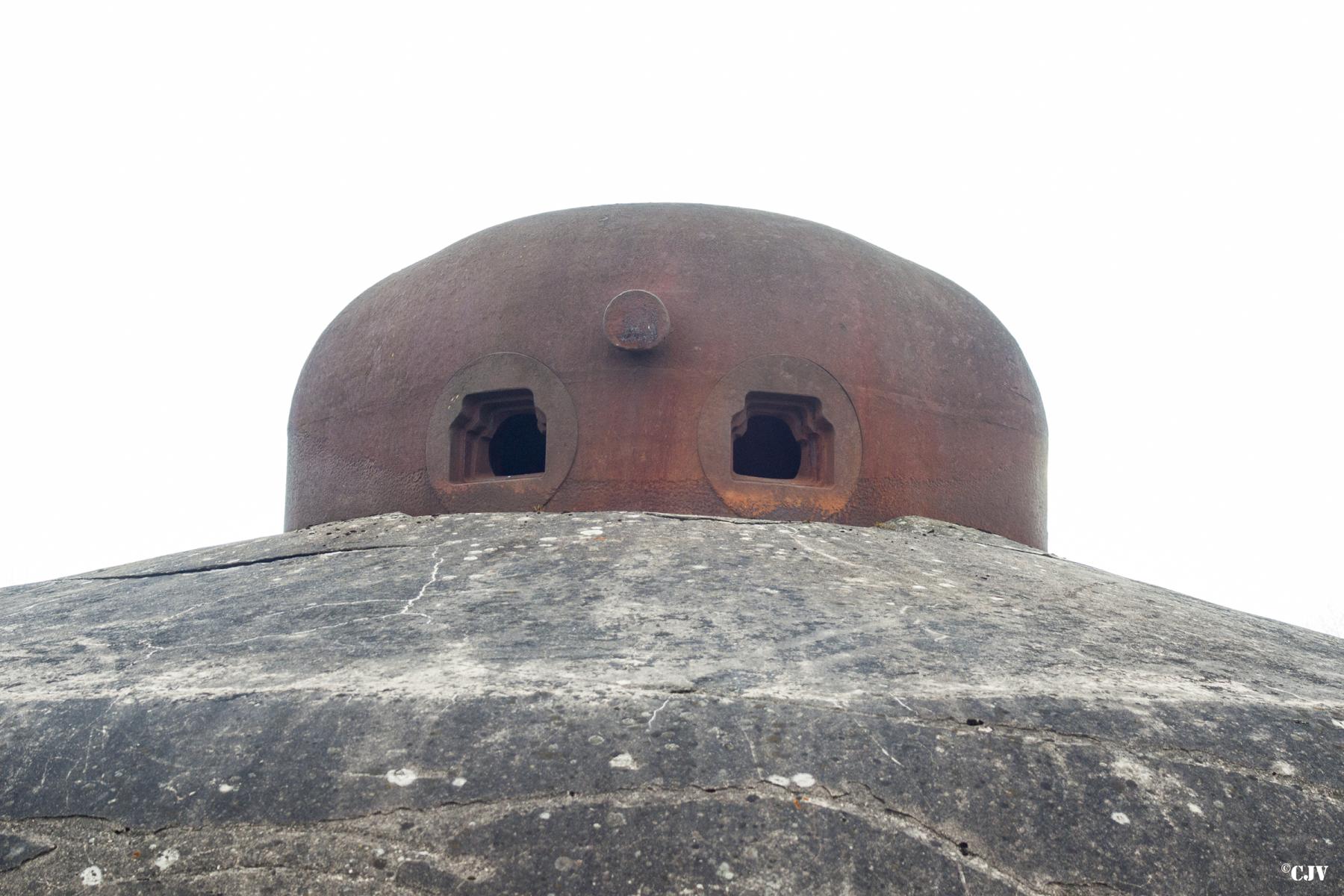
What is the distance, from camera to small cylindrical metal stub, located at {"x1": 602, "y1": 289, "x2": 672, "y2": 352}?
198 inches

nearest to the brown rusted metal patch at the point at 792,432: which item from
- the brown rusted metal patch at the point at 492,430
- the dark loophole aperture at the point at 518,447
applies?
the brown rusted metal patch at the point at 492,430

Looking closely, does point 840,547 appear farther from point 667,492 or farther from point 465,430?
point 465,430

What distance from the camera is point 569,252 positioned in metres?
5.54

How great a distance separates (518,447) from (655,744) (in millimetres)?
4267

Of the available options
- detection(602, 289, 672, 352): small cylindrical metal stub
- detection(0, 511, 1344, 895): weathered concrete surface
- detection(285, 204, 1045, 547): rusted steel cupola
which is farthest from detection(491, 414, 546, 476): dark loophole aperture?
detection(0, 511, 1344, 895): weathered concrete surface

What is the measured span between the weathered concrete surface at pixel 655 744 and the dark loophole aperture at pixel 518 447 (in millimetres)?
2457

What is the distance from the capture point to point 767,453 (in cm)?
606

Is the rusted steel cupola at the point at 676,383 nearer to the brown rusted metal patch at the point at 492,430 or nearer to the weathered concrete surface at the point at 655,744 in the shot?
the brown rusted metal patch at the point at 492,430

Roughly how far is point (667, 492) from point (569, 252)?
4.77ft

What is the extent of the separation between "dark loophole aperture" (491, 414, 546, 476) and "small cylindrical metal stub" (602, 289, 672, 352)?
97 centimetres

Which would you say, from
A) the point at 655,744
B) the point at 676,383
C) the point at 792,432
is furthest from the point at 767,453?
the point at 655,744

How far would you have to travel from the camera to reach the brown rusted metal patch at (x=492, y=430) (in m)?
5.14

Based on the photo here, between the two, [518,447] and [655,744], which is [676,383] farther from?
[655,744]

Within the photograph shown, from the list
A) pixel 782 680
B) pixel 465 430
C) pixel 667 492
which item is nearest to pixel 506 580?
pixel 782 680
